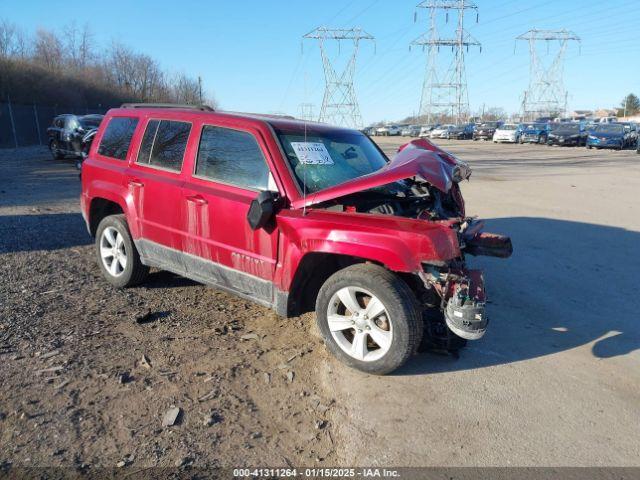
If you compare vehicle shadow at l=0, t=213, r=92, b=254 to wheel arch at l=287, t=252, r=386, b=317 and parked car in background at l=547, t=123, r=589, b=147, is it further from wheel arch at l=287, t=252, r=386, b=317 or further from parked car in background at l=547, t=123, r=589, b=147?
parked car in background at l=547, t=123, r=589, b=147

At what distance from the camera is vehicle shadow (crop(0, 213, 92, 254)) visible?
6.73 metres

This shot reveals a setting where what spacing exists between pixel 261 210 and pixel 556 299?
3366 mm

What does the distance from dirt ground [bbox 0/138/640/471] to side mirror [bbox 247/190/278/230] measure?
1020mm

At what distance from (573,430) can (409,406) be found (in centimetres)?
98

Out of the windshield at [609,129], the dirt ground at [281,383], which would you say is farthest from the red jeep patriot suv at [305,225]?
the windshield at [609,129]

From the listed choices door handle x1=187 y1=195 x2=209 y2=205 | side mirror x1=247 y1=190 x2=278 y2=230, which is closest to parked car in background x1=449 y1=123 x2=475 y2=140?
door handle x1=187 y1=195 x2=209 y2=205

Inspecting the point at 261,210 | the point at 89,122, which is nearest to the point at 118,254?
the point at 261,210

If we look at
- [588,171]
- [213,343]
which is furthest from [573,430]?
[588,171]

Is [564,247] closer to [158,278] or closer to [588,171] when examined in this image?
[158,278]

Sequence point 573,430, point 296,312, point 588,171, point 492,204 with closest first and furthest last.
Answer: point 573,430, point 296,312, point 492,204, point 588,171

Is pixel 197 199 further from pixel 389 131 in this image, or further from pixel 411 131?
pixel 389 131

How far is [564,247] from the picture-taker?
714 centimetres

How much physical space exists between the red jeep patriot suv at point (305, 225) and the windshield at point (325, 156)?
0.01 m

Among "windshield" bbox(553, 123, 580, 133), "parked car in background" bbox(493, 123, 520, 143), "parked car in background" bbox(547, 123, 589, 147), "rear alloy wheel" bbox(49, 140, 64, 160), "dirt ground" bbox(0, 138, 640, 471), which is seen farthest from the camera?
"parked car in background" bbox(493, 123, 520, 143)
